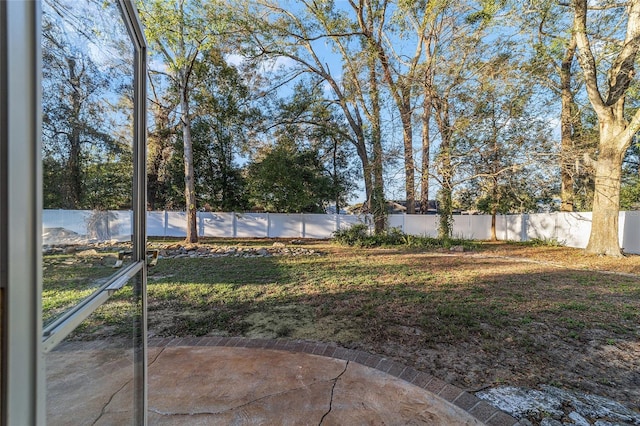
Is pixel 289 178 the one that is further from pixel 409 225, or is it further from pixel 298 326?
pixel 298 326

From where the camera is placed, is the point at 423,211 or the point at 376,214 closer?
the point at 376,214

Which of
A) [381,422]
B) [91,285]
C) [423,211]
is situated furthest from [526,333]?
[423,211]

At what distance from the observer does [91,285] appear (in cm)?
104

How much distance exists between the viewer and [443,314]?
3.38 m

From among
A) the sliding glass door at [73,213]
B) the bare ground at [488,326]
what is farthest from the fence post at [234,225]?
the sliding glass door at [73,213]

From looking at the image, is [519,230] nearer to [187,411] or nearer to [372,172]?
[372,172]

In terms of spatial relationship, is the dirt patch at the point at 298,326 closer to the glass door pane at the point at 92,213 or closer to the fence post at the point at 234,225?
the glass door pane at the point at 92,213

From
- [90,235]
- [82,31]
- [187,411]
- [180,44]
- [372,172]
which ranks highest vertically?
[180,44]

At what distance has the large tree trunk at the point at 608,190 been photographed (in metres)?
7.19

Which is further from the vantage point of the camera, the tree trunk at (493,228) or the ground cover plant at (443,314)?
the tree trunk at (493,228)

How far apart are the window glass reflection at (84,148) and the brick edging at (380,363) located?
1.61 metres

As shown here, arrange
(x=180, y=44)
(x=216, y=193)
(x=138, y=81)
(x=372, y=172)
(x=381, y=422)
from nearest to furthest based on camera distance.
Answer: (x=138, y=81)
(x=381, y=422)
(x=180, y=44)
(x=372, y=172)
(x=216, y=193)

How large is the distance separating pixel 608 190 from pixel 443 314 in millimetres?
7070

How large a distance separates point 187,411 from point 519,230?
13.7 m
